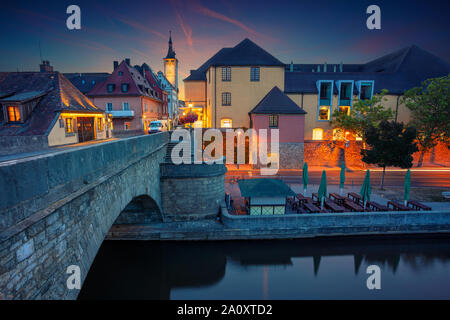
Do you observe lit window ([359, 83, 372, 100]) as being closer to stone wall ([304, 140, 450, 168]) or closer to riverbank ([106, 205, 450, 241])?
stone wall ([304, 140, 450, 168])

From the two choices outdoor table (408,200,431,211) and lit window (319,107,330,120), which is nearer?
outdoor table (408,200,431,211)

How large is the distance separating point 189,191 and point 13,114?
12.2m

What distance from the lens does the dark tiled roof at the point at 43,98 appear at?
15930 millimetres

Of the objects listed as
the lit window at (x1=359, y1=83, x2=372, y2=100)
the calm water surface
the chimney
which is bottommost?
the calm water surface

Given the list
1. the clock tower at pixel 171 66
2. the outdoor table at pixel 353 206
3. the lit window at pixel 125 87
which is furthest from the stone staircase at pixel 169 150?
the clock tower at pixel 171 66

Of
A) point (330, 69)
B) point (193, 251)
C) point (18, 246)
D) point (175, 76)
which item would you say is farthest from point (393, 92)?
point (175, 76)

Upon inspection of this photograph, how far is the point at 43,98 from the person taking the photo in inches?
688

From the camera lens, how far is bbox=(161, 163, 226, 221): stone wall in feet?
52.7

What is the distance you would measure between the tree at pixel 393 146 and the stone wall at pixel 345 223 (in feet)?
19.7

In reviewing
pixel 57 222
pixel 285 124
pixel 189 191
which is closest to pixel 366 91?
pixel 285 124

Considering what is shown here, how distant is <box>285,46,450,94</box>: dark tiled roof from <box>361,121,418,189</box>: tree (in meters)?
13.1

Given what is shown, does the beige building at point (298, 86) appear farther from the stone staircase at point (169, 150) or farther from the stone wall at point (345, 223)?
the stone wall at point (345, 223)

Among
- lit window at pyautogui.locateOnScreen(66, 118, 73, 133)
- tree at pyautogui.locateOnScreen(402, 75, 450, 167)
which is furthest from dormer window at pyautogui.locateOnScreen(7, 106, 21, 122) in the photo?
tree at pyautogui.locateOnScreen(402, 75, 450, 167)

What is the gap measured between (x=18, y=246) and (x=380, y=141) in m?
25.6
